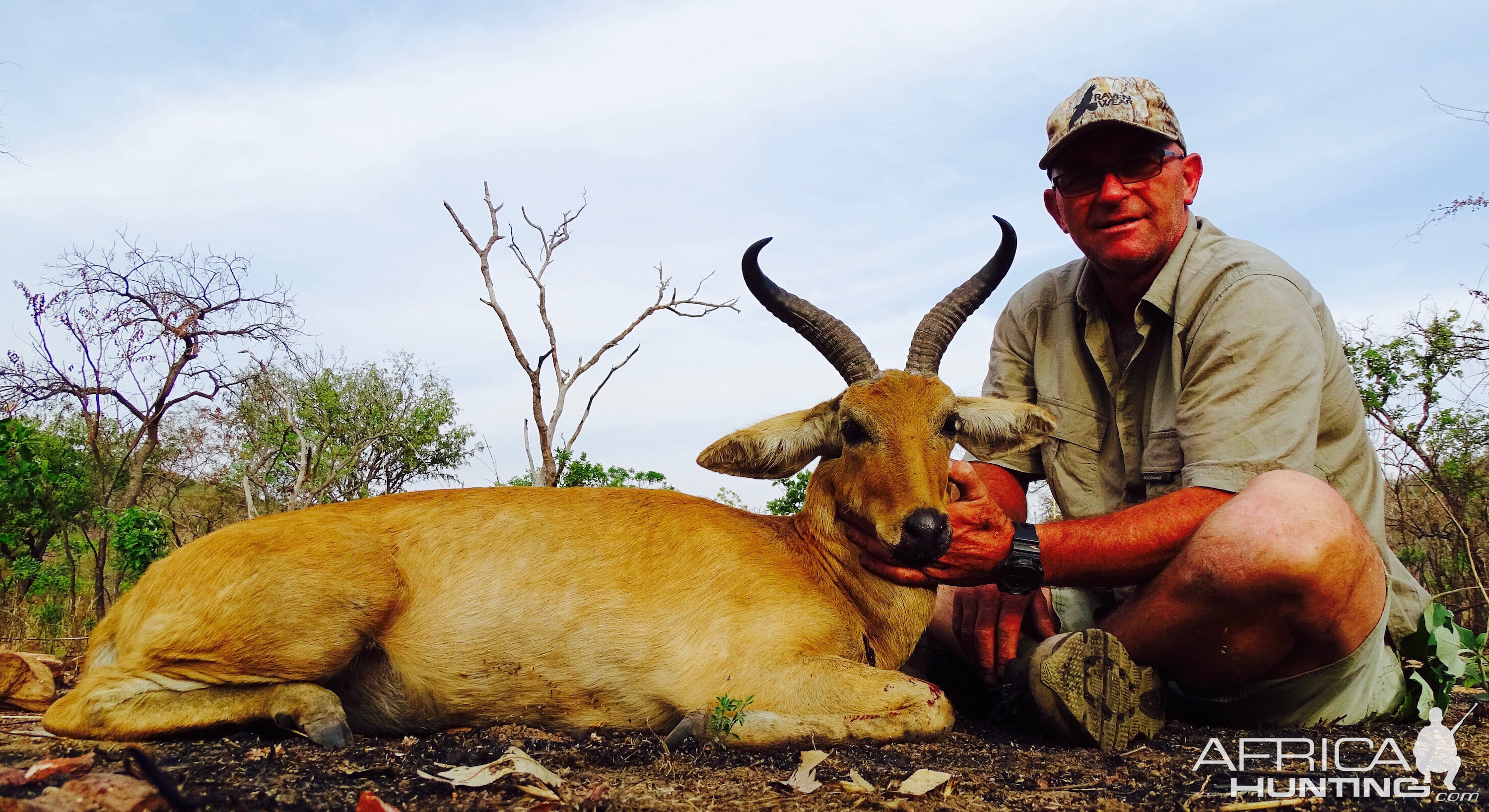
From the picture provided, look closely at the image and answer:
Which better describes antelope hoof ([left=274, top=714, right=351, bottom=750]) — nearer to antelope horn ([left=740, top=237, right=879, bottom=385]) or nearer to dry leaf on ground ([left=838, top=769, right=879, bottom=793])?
dry leaf on ground ([left=838, top=769, right=879, bottom=793])

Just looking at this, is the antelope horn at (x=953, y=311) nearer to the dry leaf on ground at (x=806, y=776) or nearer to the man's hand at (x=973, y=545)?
the man's hand at (x=973, y=545)

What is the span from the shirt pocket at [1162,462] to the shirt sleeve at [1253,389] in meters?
0.26

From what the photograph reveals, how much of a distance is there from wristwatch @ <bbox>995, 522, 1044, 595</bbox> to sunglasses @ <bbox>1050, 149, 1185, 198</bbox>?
1.91 meters

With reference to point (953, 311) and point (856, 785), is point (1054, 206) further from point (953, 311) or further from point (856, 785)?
point (856, 785)

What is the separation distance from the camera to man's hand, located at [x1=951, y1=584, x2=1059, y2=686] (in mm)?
5047

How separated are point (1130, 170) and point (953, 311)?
1127mm

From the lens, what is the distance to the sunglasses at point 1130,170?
5.04 m

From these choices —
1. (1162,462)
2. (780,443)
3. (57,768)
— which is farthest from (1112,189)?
(57,768)

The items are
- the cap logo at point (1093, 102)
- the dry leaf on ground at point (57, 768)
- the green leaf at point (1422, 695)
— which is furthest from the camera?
the cap logo at point (1093, 102)

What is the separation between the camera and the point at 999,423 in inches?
208

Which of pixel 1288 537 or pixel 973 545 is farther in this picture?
pixel 973 545

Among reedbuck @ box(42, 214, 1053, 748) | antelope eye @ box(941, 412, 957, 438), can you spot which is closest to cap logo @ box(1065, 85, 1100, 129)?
antelope eye @ box(941, 412, 957, 438)

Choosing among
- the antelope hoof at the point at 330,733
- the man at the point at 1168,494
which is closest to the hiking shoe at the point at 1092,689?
the man at the point at 1168,494

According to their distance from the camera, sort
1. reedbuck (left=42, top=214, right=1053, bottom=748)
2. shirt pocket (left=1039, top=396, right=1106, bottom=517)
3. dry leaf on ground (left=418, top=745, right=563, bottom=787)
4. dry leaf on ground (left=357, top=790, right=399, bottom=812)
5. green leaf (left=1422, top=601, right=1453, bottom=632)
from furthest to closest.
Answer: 1. shirt pocket (left=1039, top=396, right=1106, bottom=517)
2. green leaf (left=1422, top=601, right=1453, bottom=632)
3. reedbuck (left=42, top=214, right=1053, bottom=748)
4. dry leaf on ground (left=418, top=745, right=563, bottom=787)
5. dry leaf on ground (left=357, top=790, right=399, bottom=812)
